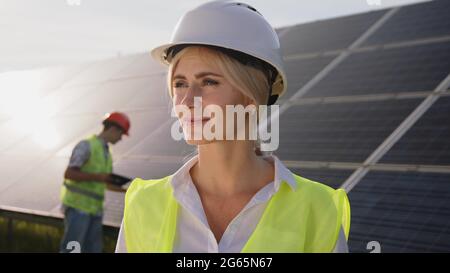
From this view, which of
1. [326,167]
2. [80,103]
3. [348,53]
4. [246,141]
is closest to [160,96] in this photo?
[80,103]

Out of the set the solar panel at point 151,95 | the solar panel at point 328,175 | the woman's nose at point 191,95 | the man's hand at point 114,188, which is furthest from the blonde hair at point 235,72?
the solar panel at point 151,95

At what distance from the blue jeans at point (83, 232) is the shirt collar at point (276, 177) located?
17.5 feet

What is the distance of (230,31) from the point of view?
8.36 feet

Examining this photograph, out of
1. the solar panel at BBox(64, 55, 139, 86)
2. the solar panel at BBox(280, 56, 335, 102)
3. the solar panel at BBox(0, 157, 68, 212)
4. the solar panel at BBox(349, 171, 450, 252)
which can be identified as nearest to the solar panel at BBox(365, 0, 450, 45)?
the solar panel at BBox(280, 56, 335, 102)

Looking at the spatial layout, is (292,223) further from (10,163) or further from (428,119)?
(10,163)

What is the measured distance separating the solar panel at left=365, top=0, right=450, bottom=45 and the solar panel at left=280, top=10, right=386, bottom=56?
482 mm

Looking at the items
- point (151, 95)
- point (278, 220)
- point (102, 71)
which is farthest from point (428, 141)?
point (102, 71)

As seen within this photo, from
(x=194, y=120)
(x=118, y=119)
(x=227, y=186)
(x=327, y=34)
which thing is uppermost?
(x=327, y=34)

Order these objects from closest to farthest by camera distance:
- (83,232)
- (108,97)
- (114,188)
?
(83,232)
(114,188)
(108,97)

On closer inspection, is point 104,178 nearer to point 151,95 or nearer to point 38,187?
point 38,187

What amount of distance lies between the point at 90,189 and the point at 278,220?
5917 mm

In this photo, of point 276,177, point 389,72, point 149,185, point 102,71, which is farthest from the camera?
point 102,71

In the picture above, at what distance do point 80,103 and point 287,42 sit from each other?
15.9 ft
